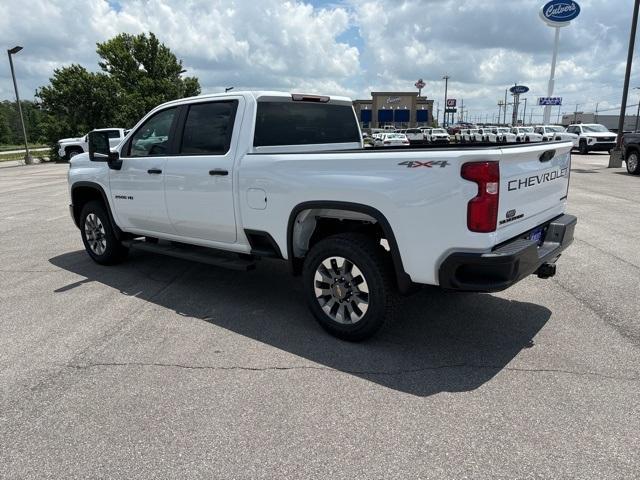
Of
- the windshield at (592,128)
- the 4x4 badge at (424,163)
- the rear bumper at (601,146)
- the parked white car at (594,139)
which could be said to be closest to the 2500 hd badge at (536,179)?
the 4x4 badge at (424,163)

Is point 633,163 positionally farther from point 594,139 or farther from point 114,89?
point 114,89

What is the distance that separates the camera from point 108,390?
3.40 metres

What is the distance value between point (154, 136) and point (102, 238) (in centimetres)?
183

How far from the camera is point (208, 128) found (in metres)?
4.90

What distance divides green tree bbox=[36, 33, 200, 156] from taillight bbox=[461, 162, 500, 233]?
34.1 m

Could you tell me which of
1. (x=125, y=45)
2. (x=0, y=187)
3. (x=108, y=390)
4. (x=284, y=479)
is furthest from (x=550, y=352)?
(x=125, y=45)

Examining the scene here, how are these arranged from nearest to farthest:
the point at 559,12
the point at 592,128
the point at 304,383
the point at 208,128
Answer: the point at 304,383 < the point at 208,128 < the point at 592,128 < the point at 559,12

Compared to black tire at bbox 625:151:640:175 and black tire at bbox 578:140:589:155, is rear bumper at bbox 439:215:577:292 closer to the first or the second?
black tire at bbox 625:151:640:175

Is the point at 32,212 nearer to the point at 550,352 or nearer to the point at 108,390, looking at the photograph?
the point at 108,390

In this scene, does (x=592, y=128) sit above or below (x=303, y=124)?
below

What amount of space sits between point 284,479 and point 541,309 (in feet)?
10.5

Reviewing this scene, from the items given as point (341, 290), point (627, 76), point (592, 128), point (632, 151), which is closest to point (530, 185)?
point (341, 290)

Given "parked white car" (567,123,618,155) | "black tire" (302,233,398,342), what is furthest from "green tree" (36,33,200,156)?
"black tire" (302,233,398,342)

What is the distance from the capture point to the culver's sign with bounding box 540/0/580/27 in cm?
4188
